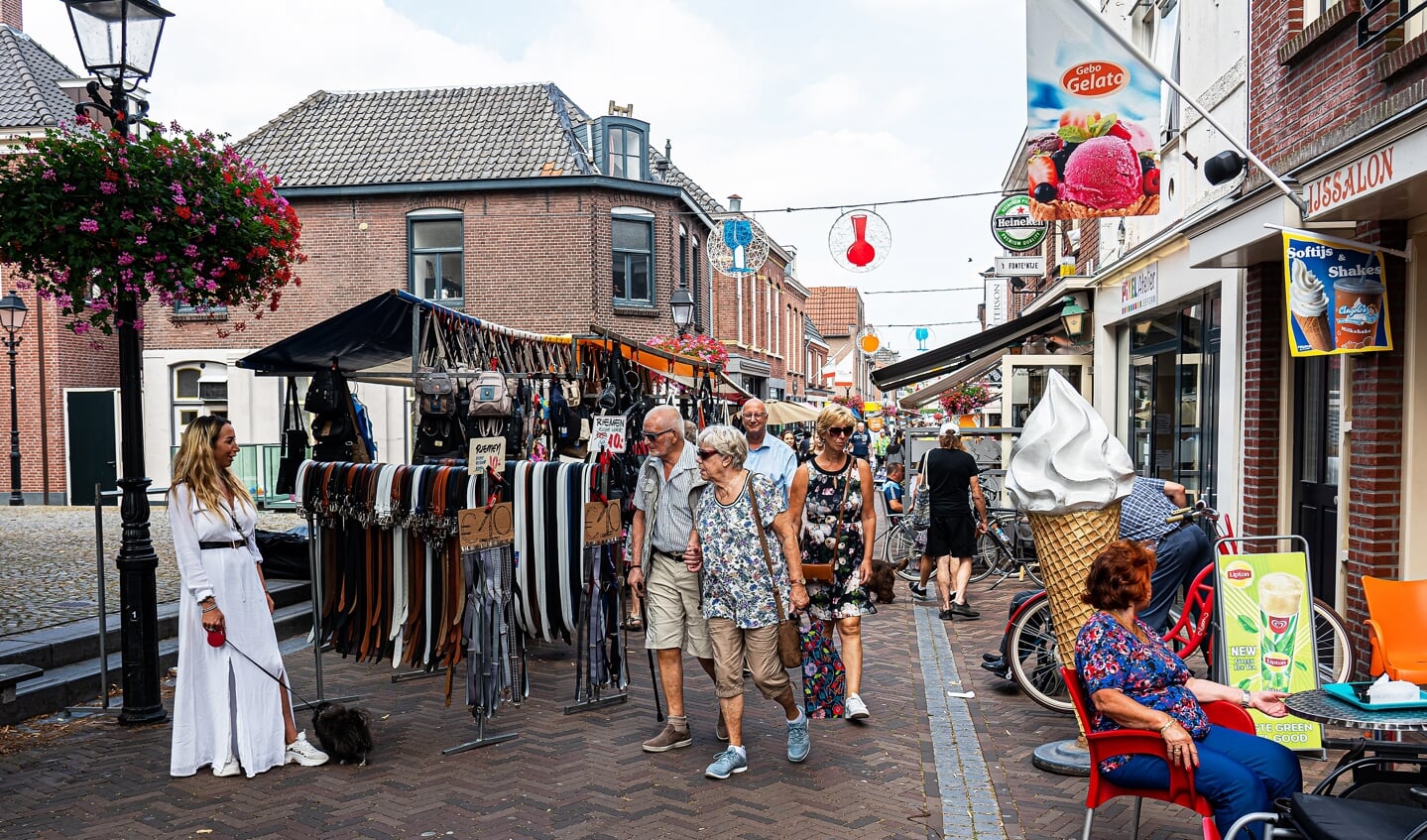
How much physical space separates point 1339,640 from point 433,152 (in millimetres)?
22564

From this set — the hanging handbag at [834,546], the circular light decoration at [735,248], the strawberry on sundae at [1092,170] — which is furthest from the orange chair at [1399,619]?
the circular light decoration at [735,248]

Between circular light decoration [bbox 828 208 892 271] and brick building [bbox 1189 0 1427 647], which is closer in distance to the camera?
brick building [bbox 1189 0 1427 647]

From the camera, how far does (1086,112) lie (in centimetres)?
704

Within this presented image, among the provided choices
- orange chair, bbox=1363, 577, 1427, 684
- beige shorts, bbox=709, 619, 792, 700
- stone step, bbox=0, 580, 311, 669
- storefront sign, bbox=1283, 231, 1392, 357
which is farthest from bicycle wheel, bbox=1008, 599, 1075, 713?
stone step, bbox=0, 580, 311, 669

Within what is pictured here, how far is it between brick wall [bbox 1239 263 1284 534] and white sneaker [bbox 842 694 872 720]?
384 cm

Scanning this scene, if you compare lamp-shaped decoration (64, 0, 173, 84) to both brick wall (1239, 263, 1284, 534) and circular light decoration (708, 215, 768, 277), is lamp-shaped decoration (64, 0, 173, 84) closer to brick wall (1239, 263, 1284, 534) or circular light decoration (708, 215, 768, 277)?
brick wall (1239, 263, 1284, 534)

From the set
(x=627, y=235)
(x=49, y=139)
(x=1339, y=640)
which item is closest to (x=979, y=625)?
(x=1339, y=640)

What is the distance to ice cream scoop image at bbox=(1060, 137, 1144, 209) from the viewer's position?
7.37 meters

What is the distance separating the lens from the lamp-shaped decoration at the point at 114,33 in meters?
6.05

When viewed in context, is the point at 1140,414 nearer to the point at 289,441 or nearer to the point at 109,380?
the point at 289,441

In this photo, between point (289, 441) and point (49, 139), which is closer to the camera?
point (49, 139)

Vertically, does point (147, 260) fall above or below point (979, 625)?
above

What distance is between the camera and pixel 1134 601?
12.6ft

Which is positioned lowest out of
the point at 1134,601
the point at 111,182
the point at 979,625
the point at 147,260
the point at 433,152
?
the point at 979,625
